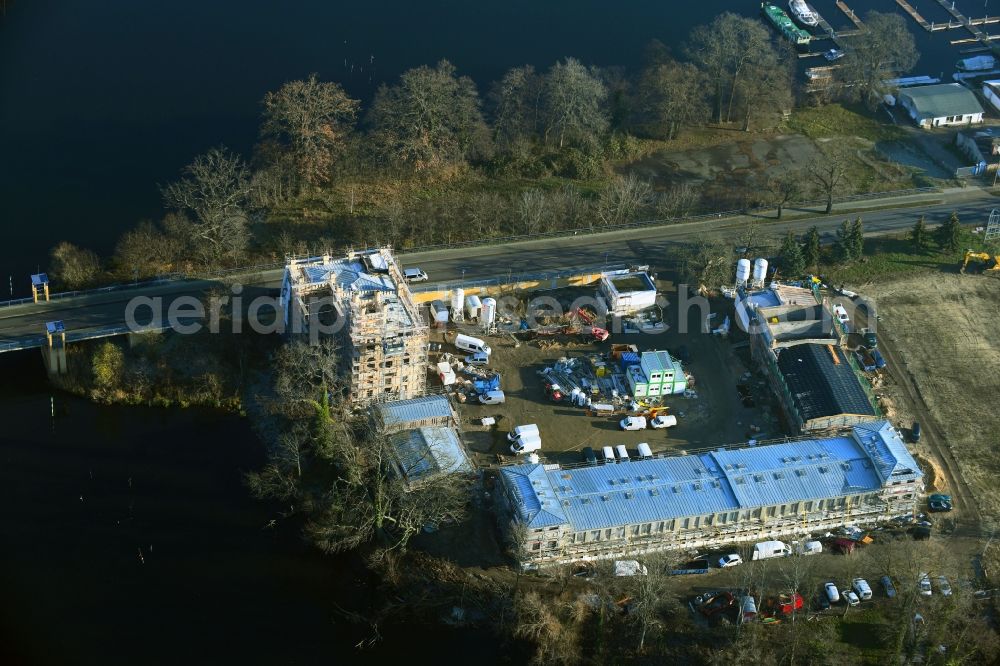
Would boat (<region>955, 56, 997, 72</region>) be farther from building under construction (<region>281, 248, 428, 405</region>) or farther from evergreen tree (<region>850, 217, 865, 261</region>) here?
building under construction (<region>281, 248, 428, 405</region>)

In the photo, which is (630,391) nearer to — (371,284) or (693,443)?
(693,443)

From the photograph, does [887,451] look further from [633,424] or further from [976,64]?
[976,64]

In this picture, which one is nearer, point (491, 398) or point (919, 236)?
point (491, 398)

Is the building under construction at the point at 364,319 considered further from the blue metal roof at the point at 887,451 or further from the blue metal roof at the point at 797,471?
the blue metal roof at the point at 887,451

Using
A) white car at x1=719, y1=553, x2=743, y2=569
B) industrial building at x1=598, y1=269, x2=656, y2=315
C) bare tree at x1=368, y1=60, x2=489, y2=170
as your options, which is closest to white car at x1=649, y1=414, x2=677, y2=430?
white car at x1=719, y1=553, x2=743, y2=569

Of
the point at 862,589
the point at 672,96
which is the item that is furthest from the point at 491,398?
the point at 672,96
